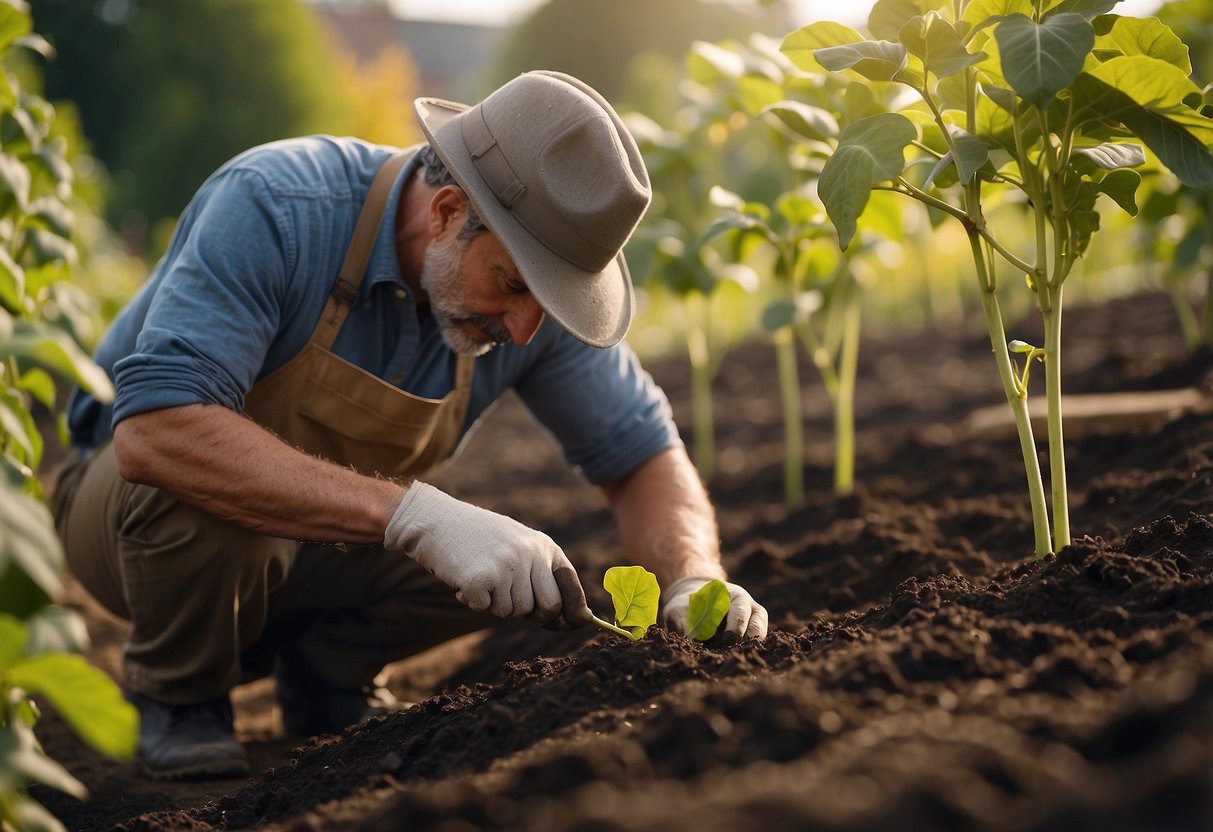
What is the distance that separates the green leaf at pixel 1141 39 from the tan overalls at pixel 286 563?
56.3 inches

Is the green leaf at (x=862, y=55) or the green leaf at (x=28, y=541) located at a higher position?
the green leaf at (x=862, y=55)

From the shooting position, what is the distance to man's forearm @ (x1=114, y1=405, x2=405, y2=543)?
2.25m

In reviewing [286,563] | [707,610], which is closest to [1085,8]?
[707,610]

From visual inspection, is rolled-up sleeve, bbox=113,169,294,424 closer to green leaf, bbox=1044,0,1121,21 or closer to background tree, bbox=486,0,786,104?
green leaf, bbox=1044,0,1121,21

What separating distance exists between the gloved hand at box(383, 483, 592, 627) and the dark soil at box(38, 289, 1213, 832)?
0.39 ft

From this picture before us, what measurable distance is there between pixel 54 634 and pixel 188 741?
1.41m

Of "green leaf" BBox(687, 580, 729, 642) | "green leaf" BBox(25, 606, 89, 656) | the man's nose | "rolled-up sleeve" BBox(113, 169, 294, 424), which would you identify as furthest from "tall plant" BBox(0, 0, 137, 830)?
"green leaf" BBox(687, 580, 729, 642)

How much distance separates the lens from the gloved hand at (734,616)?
2246 millimetres

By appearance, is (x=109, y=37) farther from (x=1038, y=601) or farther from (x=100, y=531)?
(x=1038, y=601)

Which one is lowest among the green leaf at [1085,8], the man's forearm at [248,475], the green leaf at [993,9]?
the man's forearm at [248,475]

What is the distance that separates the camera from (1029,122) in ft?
6.60

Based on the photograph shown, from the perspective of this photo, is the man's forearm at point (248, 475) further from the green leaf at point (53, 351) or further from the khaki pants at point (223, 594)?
the green leaf at point (53, 351)

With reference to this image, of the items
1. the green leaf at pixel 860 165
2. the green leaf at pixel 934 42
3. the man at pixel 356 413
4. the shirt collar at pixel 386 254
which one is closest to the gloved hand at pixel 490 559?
the man at pixel 356 413

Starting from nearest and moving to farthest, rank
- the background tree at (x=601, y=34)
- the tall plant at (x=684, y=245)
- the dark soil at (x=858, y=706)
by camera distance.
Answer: the dark soil at (x=858, y=706) < the tall plant at (x=684, y=245) < the background tree at (x=601, y=34)
